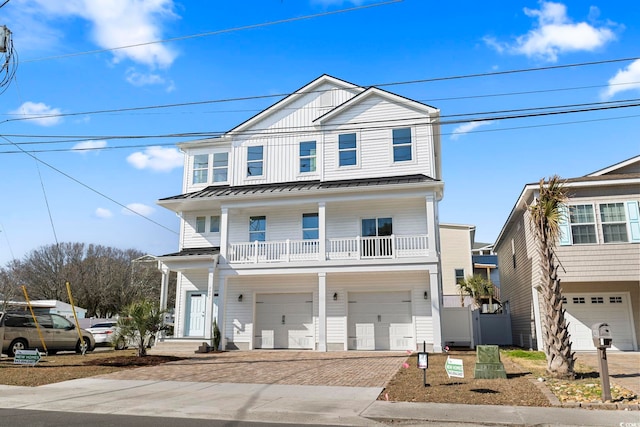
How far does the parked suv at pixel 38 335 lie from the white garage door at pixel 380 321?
36.9 feet

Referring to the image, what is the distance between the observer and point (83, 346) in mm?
18828

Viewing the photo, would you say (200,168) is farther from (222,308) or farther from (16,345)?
(16,345)

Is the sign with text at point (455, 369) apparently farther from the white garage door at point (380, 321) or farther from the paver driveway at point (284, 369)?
the white garage door at point (380, 321)

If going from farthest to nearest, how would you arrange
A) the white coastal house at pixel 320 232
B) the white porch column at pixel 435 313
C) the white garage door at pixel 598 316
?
the white coastal house at pixel 320 232
the white garage door at pixel 598 316
the white porch column at pixel 435 313

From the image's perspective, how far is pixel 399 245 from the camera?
19578 mm

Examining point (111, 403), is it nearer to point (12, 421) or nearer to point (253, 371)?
point (12, 421)

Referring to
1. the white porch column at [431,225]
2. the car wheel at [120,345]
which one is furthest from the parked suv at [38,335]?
the white porch column at [431,225]

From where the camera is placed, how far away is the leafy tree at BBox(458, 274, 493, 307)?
3188 cm

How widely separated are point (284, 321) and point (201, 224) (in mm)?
6301

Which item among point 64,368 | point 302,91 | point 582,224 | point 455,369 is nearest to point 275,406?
point 455,369

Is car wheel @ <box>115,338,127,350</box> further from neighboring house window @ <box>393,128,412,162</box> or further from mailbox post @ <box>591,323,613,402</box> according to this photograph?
mailbox post @ <box>591,323,613,402</box>

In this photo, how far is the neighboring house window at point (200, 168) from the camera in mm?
24141

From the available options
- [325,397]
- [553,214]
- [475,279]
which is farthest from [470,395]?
[475,279]

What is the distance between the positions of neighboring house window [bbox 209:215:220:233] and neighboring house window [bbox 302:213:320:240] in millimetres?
4353
